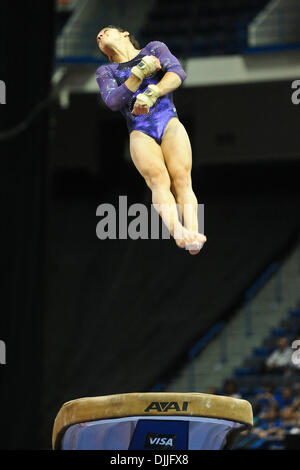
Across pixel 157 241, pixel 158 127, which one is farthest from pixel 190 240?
A: pixel 157 241

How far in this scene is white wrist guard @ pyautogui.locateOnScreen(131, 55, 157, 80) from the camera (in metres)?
4.57

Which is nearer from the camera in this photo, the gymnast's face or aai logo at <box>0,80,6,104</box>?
the gymnast's face

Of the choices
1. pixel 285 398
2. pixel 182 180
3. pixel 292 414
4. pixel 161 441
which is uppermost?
pixel 182 180

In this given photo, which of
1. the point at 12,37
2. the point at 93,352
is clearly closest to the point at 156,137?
the point at 12,37

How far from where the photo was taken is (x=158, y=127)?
463 centimetres

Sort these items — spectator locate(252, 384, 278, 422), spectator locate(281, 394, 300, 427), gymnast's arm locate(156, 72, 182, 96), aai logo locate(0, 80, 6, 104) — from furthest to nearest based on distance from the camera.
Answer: spectator locate(252, 384, 278, 422) → spectator locate(281, 394, 300, 427) → aai logo locate(0, 80, 6, 104) → gymnast's arm locate(156, 72, 182, 96)

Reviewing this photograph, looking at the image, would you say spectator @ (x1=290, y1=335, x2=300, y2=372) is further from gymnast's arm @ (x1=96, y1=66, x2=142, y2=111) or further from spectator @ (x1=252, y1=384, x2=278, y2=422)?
gymnast's arm @ (x1=96, y1=66, x2=142, y2=111)

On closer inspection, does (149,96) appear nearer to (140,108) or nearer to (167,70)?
(140,108)

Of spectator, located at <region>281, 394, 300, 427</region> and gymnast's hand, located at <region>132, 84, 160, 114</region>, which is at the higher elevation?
gymnast's hand, located at <region>132, 84, 160, 114</region>

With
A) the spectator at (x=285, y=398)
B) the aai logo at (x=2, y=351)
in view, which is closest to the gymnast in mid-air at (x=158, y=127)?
the aai logo at (x=2, y=351)

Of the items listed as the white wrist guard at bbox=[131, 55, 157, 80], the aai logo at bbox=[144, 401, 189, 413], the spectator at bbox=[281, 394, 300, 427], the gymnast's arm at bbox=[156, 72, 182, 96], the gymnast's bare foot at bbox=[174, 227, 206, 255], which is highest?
the white wrist guard at bbox=[131, 55, 157, 80]

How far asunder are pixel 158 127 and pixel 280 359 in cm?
988

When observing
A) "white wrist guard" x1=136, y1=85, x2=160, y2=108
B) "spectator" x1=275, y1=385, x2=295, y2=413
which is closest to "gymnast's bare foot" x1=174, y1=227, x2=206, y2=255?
"white wrist guard" x1=136, y1=85, x2=160, y2=108
